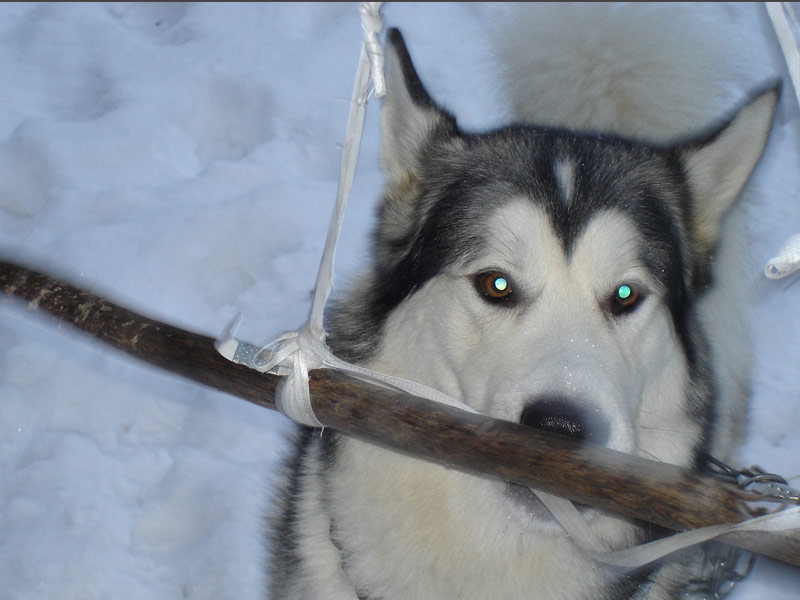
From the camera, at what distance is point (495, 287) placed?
5.98 feet

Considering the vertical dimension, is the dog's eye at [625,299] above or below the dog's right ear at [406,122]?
below

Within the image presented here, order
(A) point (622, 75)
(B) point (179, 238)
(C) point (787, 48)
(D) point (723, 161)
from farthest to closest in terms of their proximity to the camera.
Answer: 1. (B) point (179, 238)
2. (A) point (622, 75)
3. (D) point (723, 161)
4. (C) point (787, 48)

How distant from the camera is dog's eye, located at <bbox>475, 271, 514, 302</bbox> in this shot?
5.94 ft

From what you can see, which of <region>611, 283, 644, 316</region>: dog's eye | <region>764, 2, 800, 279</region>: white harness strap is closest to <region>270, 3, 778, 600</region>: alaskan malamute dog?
<region>611, 283, 644, 316</region>: dog's eye

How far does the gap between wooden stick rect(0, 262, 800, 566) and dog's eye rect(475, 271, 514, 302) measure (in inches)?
15.1

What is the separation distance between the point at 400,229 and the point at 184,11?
3352 mm

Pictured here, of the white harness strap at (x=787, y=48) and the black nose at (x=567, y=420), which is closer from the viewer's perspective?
the black nose at (x=567, y=420)

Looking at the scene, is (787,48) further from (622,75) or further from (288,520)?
(288,520)

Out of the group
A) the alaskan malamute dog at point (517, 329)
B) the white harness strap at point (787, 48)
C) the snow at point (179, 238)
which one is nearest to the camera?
the white harness strap at point (787, 48)

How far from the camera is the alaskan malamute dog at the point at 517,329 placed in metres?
1.69

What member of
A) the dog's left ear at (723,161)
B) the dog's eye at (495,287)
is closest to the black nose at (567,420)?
the dog's eye at (495,287)

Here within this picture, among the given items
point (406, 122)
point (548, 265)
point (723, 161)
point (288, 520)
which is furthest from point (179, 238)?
point (723, 161)

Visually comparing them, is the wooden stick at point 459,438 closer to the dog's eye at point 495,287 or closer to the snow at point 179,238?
the snow at point 179,238

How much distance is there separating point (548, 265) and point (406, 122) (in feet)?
1.91
